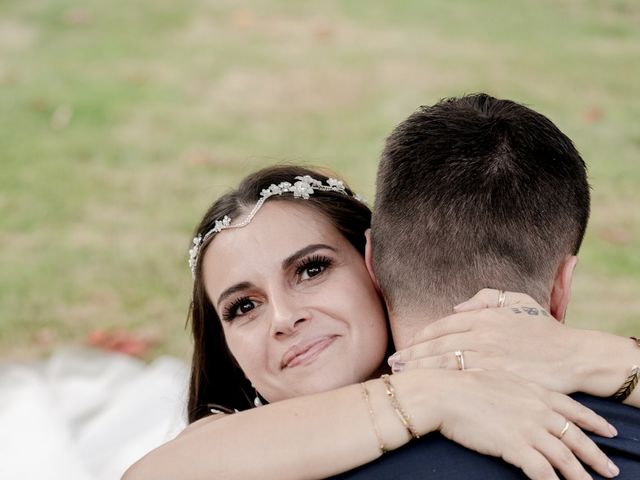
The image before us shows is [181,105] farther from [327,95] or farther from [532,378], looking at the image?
[532,378]

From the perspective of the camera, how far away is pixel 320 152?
29.9 feet

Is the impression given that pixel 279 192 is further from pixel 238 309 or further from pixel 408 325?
pixel 408 325

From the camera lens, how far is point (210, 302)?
3758 mm

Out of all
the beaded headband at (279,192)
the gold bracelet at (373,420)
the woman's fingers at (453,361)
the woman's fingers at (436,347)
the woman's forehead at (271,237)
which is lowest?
the gold bracelet at (373,420)

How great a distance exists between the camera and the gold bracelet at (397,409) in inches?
91.0

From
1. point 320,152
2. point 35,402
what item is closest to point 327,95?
point 320,152

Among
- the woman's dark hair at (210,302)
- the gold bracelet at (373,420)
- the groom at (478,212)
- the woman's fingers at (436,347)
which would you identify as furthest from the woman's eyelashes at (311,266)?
the gold bracelet at (373,420)

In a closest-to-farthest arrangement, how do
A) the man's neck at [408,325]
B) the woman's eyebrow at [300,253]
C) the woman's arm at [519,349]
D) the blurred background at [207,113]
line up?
the woman's arm at [519,349], the man's neck at [408,325], the woman's eyebrow at [300,253], the blurred background at [207,113]

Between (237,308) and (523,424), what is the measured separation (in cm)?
143

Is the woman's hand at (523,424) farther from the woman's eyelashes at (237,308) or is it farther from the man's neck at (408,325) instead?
the woman's eyelashes at (237,308)

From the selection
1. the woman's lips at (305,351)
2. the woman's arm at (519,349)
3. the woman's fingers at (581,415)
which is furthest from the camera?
the woman's lips at (305,351)

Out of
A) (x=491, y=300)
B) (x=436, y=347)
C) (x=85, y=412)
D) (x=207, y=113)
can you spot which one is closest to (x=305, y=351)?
(x=436, y=347)

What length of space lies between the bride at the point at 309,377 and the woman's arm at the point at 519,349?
0.04 metres

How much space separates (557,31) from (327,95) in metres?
4.42
